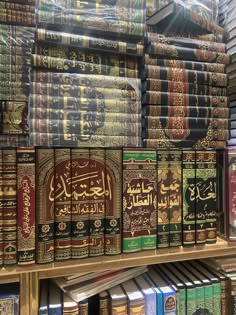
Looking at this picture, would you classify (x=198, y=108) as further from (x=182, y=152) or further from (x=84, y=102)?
(x=84, y=102)

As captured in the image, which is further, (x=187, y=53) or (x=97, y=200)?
(x=187, y=53)

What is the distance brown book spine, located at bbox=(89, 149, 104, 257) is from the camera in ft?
2.05

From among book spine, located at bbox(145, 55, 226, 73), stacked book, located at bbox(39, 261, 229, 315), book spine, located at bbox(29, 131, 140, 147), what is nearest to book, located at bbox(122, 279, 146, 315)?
stacked book, located at bbox(39, 261, 229, 315)

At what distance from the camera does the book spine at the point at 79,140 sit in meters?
0.64

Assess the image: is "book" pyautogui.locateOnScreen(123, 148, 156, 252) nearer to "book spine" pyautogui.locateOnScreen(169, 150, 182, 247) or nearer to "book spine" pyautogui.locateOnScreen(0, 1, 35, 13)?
"book spine" pyautogui.locateOnScreen(169, 150, 182, 247)

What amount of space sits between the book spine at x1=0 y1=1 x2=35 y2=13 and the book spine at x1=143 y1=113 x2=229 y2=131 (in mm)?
447

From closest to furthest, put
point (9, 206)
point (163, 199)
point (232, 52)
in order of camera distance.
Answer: point (9, 206), point (163, 199), point (232, 52)

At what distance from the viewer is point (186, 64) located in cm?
74

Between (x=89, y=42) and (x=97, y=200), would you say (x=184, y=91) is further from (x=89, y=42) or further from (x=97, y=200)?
(x=97, y=200)

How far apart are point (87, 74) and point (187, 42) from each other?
1.03 feet

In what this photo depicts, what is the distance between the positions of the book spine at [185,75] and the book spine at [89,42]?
0.19 ft

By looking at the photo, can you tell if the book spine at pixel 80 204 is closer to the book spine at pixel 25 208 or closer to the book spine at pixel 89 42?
the book spine at pixel 25 208

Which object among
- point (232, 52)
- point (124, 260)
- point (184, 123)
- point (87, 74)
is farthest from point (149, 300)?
point (232, 52)

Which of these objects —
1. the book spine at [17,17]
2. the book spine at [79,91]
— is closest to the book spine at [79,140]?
the book spine at [79,91]
